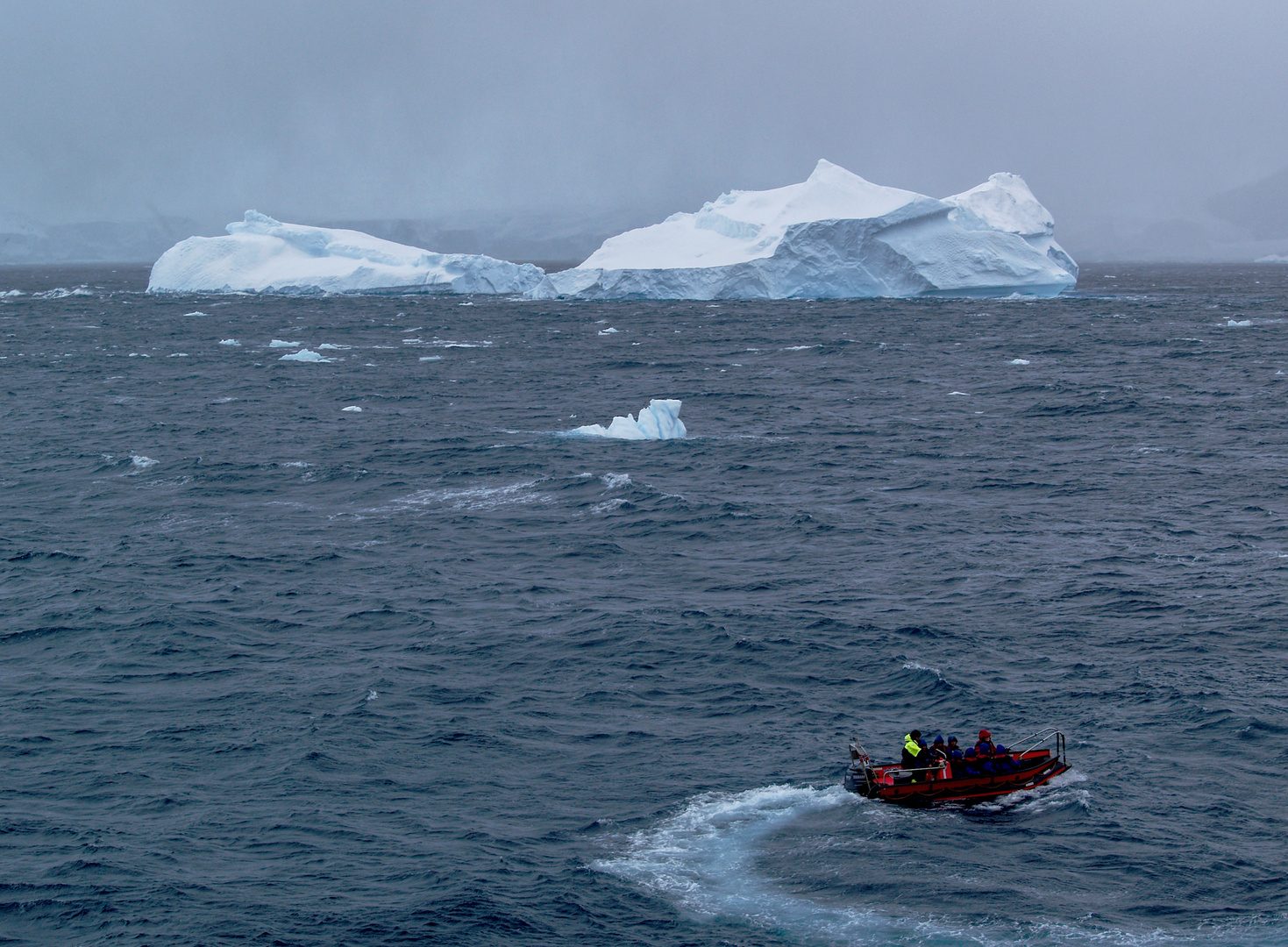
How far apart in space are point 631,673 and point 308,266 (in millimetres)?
101744

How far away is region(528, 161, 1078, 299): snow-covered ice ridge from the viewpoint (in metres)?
93.3

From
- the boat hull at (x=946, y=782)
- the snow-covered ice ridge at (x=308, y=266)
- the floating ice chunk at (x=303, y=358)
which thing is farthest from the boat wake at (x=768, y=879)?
the snow-covered ice ridge at (x=308, y=266)

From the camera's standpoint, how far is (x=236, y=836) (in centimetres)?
1630

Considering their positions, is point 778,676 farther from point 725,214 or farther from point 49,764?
point 725,214

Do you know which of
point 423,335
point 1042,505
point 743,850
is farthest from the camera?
point 423,335

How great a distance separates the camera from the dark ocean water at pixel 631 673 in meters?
15.0

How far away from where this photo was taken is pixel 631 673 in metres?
21.9

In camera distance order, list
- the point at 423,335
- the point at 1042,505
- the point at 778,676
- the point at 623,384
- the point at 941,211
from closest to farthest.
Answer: the point at 778,676
the point at 1042,505
the point at 623,384
the point at 423,335
the point at 941,211

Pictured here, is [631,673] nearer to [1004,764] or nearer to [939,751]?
[939,751]

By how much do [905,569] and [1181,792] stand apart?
10.4 meters

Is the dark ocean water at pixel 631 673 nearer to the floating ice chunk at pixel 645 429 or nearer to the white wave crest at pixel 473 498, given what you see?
the white wave crest at pixel 473 498

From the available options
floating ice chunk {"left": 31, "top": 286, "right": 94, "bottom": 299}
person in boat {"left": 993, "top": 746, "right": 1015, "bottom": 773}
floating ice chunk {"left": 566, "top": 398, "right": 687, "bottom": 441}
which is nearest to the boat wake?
person in boat {"left": 993, "top": 746, "right": 1015, "bottom": 773}

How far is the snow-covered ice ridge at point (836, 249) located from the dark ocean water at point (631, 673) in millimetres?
47984

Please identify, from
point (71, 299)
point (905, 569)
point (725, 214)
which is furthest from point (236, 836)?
point (71, 299)
